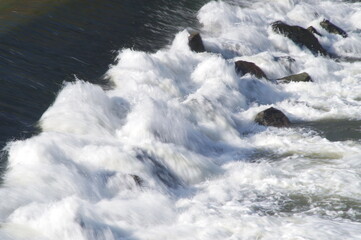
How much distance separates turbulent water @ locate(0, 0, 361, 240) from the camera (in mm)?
8695

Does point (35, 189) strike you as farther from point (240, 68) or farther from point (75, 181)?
point (240, 68)

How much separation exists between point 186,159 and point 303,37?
38.7ft

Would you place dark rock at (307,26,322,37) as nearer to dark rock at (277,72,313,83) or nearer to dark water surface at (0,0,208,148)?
dark water surface at (0,0,208,148)

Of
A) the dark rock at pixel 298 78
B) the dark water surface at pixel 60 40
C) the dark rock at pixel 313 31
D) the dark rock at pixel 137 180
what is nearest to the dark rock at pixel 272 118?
the dark rock at pixel 298 78

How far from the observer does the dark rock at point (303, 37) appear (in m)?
21.2

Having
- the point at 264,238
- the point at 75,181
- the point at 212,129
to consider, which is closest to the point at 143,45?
the point at 212,129

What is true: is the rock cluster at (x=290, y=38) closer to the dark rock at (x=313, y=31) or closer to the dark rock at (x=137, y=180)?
the dark rock at (x=313, y=31)

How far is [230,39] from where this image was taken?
20109 mm

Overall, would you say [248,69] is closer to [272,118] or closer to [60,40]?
[272,118]

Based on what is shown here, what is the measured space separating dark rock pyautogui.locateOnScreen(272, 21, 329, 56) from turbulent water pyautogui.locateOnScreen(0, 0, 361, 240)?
332 cm

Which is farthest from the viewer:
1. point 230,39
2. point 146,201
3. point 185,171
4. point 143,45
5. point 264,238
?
point 230,39

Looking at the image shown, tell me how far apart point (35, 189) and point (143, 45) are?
948 centimetres

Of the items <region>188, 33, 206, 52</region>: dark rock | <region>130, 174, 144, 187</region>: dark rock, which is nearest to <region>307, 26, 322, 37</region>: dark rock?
<region>188, 33, 206, 52</region>: dark rock

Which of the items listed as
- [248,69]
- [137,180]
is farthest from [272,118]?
[137,180]
